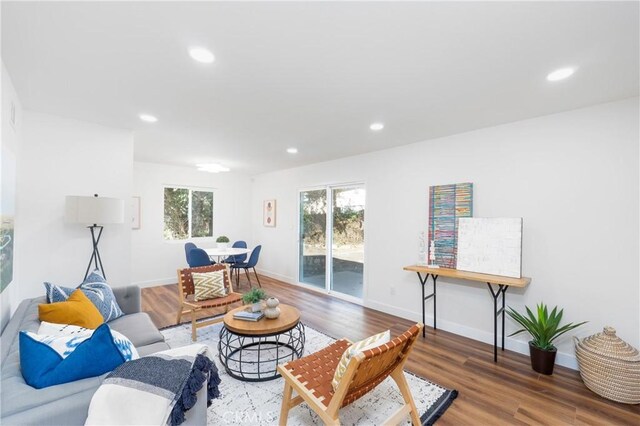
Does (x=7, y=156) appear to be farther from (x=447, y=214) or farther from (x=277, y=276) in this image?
(x=277, y=276)

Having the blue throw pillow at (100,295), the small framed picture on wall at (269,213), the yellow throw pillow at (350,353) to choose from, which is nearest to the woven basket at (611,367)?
the yellow throw pillow at (350,353)

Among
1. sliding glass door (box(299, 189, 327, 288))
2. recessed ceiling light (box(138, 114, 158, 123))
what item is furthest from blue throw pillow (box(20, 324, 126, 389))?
sliding glass door (box(299, 189, 327, 288))

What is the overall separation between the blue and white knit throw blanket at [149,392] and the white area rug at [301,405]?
2.80 feet

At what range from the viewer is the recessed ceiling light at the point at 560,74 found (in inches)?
79.8

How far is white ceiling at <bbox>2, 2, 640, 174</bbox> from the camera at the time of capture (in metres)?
1.50

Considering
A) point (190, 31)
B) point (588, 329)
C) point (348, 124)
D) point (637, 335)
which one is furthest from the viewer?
point (348, 124)

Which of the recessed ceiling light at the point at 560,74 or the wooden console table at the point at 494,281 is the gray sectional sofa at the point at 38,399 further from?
the recessed ceiling light at the point at 560,74

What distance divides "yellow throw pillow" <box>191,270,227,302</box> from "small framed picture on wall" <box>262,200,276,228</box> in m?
3.00

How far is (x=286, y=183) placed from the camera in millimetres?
6254

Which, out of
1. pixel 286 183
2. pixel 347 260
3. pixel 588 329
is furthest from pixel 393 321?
pixel 286 183

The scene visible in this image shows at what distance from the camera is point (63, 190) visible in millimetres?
3137

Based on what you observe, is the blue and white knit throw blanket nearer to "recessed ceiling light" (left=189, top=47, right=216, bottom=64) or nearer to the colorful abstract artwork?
"recessed ceiling light" (left=189, top=47, right=216, bottom=64)

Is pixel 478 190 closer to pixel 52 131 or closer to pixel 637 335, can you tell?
pixel 637 335

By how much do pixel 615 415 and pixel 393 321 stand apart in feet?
7.11
